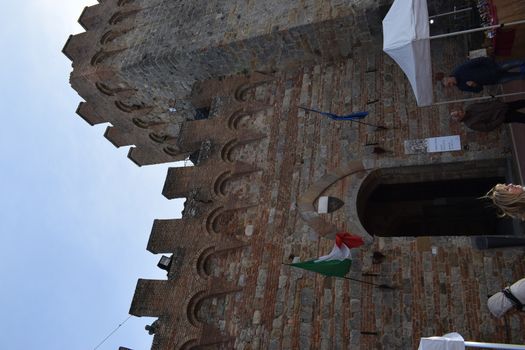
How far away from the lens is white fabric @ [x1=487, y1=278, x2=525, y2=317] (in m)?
5.36

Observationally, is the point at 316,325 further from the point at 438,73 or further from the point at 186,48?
the point at 186,48

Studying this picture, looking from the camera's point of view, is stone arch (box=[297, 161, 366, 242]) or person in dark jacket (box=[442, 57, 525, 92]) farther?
stone arch (box=[297, 161, 366, 242])

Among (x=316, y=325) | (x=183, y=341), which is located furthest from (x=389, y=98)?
(x=183, y=341)

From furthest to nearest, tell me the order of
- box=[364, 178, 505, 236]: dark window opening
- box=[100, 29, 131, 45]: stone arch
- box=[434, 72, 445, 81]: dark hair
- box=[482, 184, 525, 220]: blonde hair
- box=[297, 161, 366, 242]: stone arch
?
1. box=[100, 29, 131, 45]: stone arch
2. box=[364, 178, 505, 236]: dark window opening
3. box=[434, 72, 445, 81]: dark hair
4. box=[297, 161, 366, 242]: stone arch
5. box=[482, 184, 525, 220]: blonde hair

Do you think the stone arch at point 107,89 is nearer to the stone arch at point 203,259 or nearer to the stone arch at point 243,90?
the stone arch at point 243,90

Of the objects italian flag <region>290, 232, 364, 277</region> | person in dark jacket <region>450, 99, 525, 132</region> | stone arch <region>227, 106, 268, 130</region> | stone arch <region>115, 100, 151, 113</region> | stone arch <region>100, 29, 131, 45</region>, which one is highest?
stone arch <region>100, 29, 131, 45</region>

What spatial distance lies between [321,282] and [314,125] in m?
2.96

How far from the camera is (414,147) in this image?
777cm

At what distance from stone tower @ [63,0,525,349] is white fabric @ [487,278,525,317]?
38 centimetres

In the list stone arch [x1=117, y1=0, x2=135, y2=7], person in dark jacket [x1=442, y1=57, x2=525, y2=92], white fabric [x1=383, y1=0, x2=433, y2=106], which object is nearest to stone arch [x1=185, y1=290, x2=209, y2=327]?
white fabric [x1=383, y1=0, x2=433, y2=106]

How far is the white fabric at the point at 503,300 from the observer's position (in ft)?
17.6

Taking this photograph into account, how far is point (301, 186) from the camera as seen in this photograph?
830 cm

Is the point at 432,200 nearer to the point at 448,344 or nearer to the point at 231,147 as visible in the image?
the point at 231,147

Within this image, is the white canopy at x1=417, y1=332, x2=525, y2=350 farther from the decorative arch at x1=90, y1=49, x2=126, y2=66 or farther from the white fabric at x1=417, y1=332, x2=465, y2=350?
the decorative arch at x1=90, y1=49, x2=126, y2=66
